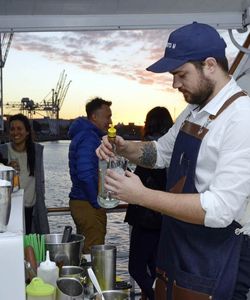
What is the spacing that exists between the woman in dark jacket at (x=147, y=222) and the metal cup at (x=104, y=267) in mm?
1626

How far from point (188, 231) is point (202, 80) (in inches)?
22.0

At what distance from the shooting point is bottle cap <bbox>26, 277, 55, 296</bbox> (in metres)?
1.60

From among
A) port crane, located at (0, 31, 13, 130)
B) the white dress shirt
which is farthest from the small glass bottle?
port crane, located at (0, 31, 13, 130)

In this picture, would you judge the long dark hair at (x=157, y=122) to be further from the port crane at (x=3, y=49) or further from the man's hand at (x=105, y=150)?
the man's hand at (x=105, y=150)

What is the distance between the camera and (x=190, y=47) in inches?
74.0

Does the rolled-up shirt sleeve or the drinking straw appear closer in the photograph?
the rolled-up shirt sleeve

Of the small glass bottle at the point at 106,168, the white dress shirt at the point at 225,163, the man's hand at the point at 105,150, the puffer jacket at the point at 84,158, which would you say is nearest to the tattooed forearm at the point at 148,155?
the man's hand at the point at 105,150

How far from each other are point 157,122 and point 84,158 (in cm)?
56

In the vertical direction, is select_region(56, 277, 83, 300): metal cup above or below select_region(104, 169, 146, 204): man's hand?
below

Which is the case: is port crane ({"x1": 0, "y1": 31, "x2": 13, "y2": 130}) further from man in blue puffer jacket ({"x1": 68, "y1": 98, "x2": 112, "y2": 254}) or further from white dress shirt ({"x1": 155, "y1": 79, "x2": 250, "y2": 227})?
white dress shirt ({"x1": 155, "y1": 79, "x2": 250, "y2": 227})

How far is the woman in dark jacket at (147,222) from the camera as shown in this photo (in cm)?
368

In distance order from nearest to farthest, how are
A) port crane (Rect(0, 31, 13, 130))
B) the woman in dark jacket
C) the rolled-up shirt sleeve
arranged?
the rolled-up shirt sleeve, port crane (Rect(0, 31, 13, 130)), the woman in dark jacket

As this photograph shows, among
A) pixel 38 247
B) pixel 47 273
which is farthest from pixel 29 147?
pixel 47 273

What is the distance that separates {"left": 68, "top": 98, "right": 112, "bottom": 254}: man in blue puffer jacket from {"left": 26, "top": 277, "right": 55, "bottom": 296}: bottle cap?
82.7 inches
